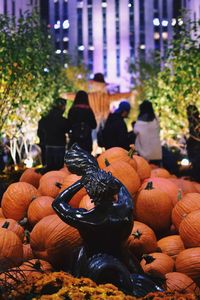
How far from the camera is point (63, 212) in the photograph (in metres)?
2.93

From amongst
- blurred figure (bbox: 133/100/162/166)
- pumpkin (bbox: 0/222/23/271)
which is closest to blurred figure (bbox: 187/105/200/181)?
blurred figure (bbox: 133/100/162/166)

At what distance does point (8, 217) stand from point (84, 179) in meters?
1.70

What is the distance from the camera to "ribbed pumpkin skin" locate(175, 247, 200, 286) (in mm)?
3586

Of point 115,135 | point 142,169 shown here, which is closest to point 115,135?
point 115,135

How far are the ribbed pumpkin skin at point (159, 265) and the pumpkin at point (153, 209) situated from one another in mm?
Result: 433

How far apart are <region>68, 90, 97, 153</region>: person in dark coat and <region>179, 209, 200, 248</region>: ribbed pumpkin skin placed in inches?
191

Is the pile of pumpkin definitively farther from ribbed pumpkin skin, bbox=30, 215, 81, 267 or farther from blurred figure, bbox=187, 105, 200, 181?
blurred figure, bbox=187, 105, 200, 181

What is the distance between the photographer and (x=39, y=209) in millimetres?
4148

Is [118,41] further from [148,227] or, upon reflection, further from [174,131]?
[148,227]

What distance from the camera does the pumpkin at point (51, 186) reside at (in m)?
4.45

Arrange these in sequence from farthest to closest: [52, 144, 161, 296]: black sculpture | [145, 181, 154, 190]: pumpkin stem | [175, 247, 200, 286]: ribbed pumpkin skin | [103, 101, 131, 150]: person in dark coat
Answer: [103, 101, 131, 150]: person in dark coat
[145, 181, 154, 190]: pumpkin stem
[175, 247, 200, 286]: ribbed pumpkin skin
[52, 144, 161, 296]: black sculpture

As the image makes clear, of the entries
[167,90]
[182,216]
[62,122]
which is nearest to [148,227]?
[182,216]

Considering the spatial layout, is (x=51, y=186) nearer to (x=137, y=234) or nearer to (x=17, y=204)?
(x=17, y=204)

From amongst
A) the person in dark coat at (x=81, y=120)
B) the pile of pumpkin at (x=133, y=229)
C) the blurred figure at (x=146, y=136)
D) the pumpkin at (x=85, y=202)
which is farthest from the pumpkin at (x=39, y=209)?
the blurred figure at (x=146, y=136)
